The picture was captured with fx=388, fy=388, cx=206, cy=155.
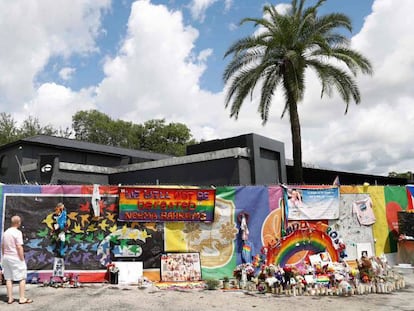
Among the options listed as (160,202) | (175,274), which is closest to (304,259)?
(175,274)

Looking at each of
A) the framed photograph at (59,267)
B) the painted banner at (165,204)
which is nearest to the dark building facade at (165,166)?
the painted banner at (165,204)

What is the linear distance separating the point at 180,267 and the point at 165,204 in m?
1.52

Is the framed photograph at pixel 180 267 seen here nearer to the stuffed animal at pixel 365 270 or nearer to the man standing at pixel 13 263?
the man standing at pixel 13 263

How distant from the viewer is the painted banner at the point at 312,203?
33.4ft

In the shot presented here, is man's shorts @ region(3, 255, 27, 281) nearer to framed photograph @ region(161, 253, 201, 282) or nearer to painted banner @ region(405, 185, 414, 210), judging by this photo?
framed photograph @ region(161, 253, 201, 282)

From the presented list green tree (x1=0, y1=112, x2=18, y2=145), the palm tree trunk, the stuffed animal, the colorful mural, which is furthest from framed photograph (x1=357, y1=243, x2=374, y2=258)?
green tree (x1=0, y1=112, x2=18, y2=145)

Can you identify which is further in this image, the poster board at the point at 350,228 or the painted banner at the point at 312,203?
the poster board at the point at 350,228

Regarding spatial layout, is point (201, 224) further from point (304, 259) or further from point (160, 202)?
point (304, 259)

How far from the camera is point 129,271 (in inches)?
348

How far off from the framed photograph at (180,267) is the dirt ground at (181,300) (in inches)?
26.1

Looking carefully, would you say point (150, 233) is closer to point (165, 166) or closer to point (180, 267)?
point (180, 267)

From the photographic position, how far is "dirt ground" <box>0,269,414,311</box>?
271 inches

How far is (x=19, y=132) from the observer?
4325 cm

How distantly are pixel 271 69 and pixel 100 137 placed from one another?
143ft
